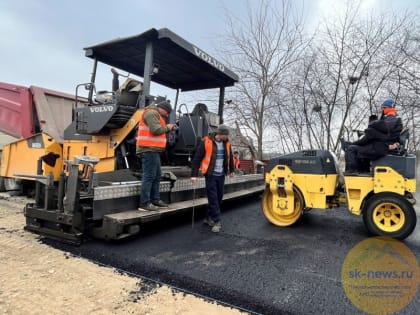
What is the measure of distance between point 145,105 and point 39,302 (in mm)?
2701

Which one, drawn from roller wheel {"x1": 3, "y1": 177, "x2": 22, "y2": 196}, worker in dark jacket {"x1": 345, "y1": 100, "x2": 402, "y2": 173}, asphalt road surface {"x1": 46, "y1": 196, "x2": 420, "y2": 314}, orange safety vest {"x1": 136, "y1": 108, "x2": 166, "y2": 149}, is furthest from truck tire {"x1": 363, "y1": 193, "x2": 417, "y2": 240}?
roller wheel {"x1": 3, "y1": 177, "x2": 22, "y2": 196}

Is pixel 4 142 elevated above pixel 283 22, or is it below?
below

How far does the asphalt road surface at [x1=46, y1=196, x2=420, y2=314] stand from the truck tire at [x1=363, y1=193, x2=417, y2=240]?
0.19 m

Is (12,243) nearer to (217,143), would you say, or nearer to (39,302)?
(39,302)

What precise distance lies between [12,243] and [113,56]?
311 centimetres

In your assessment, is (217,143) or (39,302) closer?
(39,302)

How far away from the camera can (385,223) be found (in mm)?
3736

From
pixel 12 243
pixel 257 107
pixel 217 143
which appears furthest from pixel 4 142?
pixel 257 107

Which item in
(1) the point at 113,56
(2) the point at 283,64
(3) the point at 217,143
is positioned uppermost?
(2) the point at 283,64

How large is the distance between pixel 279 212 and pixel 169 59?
302cm


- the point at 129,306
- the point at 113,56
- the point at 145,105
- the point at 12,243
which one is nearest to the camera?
the point at 129,306

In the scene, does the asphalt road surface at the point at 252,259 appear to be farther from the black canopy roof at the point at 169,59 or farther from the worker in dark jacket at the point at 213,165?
the black canopy roof at the point at 169,59

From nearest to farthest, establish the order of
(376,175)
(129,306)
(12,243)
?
(129,306)
(12,243)
(376,175)

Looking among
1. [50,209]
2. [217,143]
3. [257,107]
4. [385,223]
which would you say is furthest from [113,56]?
[257,107]
